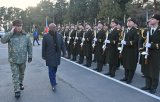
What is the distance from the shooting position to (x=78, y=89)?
9164 mm

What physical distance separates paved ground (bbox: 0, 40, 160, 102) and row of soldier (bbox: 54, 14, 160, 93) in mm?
419

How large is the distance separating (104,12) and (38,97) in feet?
126

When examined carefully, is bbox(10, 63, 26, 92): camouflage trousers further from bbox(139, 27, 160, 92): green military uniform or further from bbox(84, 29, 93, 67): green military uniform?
bbox(84, 29, 93, 67): green military uniform

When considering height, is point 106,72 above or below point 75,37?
below

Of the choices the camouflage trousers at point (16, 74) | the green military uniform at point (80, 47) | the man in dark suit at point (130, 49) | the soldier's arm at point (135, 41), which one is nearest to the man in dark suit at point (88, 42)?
the green military uniform at point (80, 47)

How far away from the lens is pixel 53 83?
9.00m

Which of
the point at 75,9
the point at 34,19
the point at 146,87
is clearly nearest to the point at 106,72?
the point at 146,87

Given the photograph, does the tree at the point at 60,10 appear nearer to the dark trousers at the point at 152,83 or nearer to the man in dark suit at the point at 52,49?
the man in dark suit at the point at 52,49

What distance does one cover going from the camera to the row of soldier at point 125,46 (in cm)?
873

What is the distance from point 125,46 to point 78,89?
7.06ft

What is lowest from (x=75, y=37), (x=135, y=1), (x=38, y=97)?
(x=38, y=97)

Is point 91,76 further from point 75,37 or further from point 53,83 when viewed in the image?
point 75,37

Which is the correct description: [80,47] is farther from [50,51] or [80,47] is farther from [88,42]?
[50,51]

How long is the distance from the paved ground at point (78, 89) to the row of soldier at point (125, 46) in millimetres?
419
